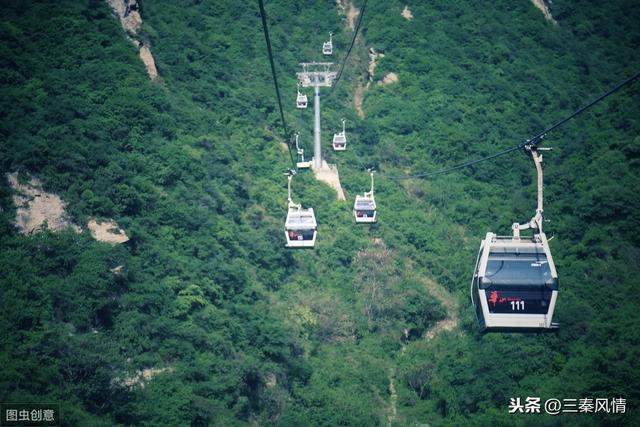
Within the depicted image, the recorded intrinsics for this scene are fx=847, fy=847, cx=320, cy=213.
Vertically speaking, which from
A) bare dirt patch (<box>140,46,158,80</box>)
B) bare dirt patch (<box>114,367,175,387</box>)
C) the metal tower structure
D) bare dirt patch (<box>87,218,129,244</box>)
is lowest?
bare dirt patch (<box>114,367,175,387</box>)

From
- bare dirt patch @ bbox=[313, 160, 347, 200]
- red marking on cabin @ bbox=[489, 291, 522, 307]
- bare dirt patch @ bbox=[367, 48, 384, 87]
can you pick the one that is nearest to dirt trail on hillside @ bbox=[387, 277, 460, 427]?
bare dirt patch @ bbox=[313, 160, 347, 200]

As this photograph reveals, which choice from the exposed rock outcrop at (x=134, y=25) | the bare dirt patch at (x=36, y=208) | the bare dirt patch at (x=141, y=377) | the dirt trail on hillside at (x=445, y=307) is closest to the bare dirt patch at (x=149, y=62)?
the exposed rock outcrop at (x=134, y=25)

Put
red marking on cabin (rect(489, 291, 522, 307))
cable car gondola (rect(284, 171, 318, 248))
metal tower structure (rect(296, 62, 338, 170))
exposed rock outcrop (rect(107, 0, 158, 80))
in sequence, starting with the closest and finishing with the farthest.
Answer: red marking on cabin (rect(489, 291, 522, 307)), cable car gondola (rect(284, 171, 318, 248)), metal tower structure (rect(296, 62, 338, 170)), exposed rock outcrop (rect(107, 0, 158, 80))

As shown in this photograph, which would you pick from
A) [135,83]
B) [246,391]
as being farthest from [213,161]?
[246,391]

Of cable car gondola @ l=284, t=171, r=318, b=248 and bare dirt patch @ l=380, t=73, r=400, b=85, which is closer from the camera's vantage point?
cable car gondola @ l=284, t=171, r=318, b=248

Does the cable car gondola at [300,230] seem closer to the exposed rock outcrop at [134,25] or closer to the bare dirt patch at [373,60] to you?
the exposed rock outcrop at [134,25]

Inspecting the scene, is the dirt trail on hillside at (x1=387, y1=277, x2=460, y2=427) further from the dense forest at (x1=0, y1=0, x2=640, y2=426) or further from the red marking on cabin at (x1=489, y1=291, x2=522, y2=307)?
the red marking on cabin at (x1=489, y1=291, x2=522, y2=307)
